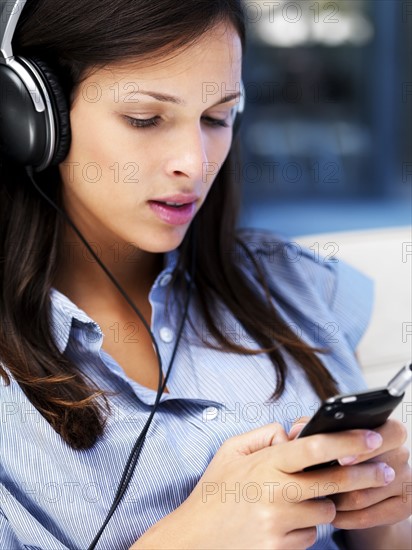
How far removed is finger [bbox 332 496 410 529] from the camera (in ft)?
2.82

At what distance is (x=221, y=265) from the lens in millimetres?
1219

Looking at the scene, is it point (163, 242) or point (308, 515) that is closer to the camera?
point (308, 515)

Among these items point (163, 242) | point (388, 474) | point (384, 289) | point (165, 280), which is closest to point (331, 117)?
point (384, 289)

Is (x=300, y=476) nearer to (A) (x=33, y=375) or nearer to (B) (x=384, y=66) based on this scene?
(A) (x=33, y=375)

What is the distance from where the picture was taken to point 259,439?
0.85 meters

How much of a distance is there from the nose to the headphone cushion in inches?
5.2

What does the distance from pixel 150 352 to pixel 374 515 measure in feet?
1.25

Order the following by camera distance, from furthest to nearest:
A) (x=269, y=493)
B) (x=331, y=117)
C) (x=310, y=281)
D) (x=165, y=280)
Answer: (x=331, y=117) → (x=310, y=281) → (x=165, y=280) → (x=269, y=493)

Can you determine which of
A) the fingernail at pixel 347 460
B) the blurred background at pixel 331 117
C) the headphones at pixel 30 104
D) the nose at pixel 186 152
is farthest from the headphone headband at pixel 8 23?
the blurred background at pixel 331 117

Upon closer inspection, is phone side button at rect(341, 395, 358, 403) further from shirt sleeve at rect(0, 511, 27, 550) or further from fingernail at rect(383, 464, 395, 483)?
shirt sleeve at rect(0, 511, 27, 550)

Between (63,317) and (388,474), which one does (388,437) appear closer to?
(388,474)

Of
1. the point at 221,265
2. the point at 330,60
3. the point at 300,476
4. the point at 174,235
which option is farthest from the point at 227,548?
the point at 330,60

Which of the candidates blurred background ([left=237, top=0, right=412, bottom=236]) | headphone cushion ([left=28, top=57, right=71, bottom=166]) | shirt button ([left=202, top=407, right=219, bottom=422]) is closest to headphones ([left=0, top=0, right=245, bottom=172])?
headphone cushion ([left=28, top=57, right=71, bottom=166])

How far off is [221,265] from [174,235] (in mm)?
210
